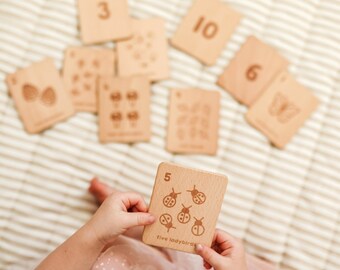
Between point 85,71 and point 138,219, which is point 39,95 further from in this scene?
point 138,219

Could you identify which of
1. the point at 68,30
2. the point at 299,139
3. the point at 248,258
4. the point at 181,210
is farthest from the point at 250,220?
the point at 68,30

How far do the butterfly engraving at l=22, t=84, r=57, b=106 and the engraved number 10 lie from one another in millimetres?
382

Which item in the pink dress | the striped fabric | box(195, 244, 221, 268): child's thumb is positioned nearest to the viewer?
box(195, 244, 221, 268): child's thumb

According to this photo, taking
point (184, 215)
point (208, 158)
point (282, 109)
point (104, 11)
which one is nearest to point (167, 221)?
point (184, 215)

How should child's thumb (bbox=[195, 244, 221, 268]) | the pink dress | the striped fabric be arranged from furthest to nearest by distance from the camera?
the striped fabric
the pink dress
child's thumb (bbox=[195, 244, 221, 268])

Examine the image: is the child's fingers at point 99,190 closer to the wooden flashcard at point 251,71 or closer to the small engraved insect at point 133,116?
the small engraved insect at point 133,116

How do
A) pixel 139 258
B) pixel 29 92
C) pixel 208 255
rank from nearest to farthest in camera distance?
pixel 208 255 → pixel 139 258 → pixel 29 92

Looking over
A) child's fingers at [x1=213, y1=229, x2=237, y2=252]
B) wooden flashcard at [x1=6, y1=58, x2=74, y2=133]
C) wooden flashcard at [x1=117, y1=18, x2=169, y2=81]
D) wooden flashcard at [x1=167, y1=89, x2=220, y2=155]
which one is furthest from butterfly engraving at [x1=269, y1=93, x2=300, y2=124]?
wooden flashcard at [x1=6, y1=58, x2=74, y2=133]

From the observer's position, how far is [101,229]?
0.85 m

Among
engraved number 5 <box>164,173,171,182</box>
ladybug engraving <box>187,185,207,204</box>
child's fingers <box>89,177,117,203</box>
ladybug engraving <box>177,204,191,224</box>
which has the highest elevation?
engraved number 5 <box>164,173,171,182</box>

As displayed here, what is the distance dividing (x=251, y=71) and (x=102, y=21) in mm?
383

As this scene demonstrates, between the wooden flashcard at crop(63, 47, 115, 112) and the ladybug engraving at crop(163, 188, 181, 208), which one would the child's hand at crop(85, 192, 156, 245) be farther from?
the wooden flashcard at crop(63, 47, 115, 112)

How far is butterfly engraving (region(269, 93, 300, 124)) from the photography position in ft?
3.66

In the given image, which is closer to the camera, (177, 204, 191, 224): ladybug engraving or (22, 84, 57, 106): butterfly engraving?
(177, 204, 191, 224): ladybug engraving
